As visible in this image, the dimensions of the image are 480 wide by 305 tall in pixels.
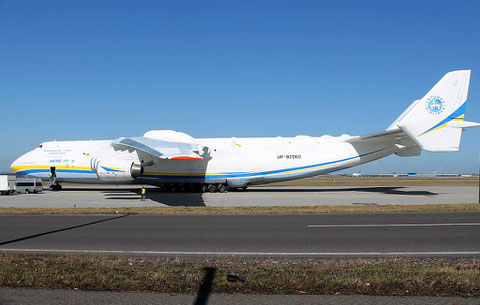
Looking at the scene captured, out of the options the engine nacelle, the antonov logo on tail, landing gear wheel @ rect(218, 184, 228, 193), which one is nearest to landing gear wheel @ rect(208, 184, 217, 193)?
landing gear wheel @ rect(218, 184, 228, 193)

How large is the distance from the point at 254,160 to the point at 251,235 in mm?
16773

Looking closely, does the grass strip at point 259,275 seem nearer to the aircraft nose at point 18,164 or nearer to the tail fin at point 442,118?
the tail fin at point 442,118

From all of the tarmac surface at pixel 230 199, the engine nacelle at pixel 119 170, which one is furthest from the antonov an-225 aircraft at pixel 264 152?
the tarmac surface at pixel 230 199

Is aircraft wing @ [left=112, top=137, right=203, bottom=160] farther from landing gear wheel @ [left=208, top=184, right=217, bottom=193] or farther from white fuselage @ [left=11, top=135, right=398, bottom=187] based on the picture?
landing gear wheel @ [left=208, top=184, right=217, bottom=193]

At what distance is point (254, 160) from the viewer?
2602 centimetres

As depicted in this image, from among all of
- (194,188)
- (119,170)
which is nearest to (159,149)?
(119,170)

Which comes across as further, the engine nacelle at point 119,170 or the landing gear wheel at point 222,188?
the landing gear wheel at point 222,188

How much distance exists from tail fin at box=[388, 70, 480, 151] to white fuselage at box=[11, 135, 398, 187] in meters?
2.76

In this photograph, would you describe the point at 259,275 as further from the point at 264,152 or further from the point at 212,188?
the point at 212,188

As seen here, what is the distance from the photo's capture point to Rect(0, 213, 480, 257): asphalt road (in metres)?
7.57

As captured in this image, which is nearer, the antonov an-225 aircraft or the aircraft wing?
the aircraft wing

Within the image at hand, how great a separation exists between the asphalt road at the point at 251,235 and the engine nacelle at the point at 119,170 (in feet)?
22.9

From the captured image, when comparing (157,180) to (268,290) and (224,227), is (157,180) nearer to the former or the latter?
(224,227)

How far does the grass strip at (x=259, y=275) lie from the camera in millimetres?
4902
